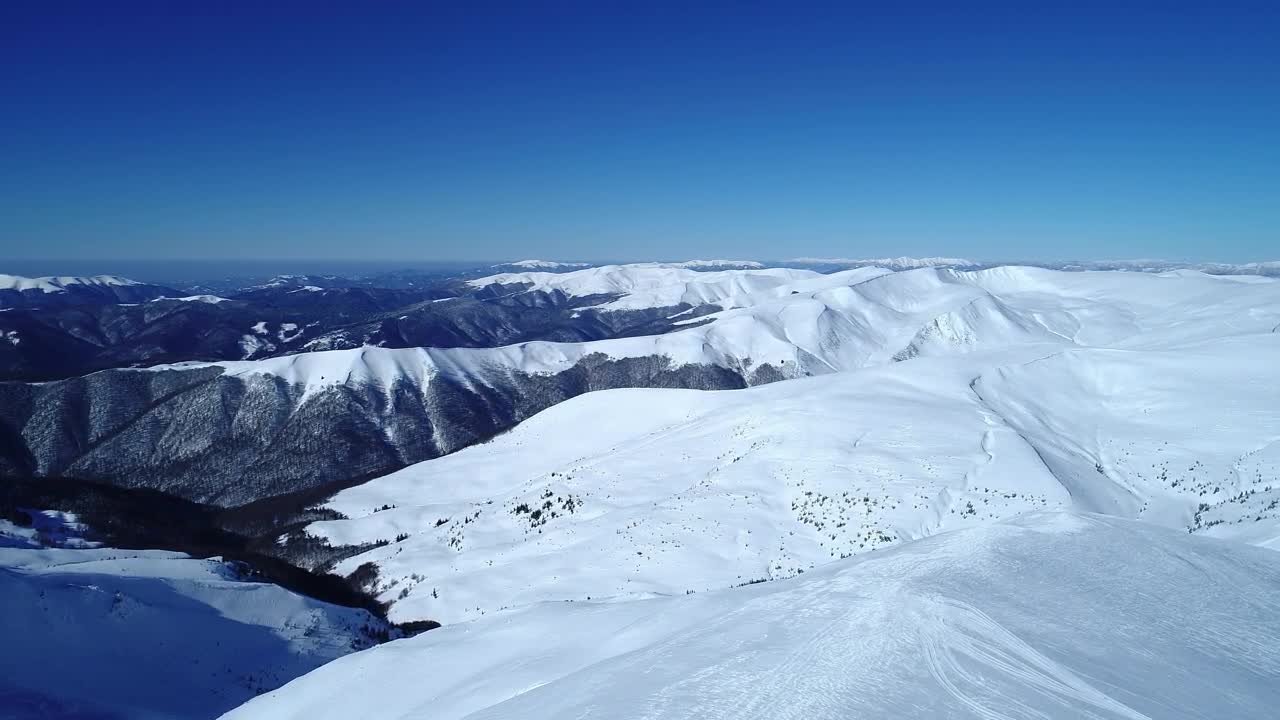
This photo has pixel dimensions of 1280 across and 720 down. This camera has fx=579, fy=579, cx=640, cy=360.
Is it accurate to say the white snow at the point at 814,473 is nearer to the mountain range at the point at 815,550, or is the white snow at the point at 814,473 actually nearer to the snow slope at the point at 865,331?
the mountain range at the point at 815,550

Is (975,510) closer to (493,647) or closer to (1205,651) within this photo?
(1205,651)

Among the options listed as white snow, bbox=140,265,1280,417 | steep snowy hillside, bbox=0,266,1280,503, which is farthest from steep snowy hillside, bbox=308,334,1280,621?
white snow, bbox=140,265,1280,417

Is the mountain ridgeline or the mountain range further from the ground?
the mountain range

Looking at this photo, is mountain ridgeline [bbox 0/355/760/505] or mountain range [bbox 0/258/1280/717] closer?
mountain range [bbox 0/258/1280/717]

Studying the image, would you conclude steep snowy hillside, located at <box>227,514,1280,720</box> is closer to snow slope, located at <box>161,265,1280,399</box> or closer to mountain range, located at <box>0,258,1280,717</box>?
mountain range, located at <box>0,258,1280,717</box>

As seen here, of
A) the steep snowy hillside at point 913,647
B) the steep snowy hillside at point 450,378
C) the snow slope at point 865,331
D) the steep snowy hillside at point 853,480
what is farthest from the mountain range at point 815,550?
the snow slope at point 865,331

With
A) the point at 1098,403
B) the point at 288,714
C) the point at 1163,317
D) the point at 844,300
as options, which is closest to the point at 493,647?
the point at 288,714

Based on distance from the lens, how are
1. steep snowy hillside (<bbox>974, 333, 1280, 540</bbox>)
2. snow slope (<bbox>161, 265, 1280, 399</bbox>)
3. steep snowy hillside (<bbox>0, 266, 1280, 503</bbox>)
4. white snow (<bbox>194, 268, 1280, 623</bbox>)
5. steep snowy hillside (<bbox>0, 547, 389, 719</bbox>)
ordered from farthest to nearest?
snow slope (<bbox>161, 265, 1280, 399</bbox>) → steep snowy hillside (<bbox>0, 266, 1280, 503</bbox>) → steep snowy hillside (<bbox>974, 333, 1280, 540</bbox>) → white snow (<bbox>194, 268, 1280, 623</bbox>) → steep snowy hillside (<bbox>0, 547, 389, 719</bbox>)
